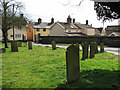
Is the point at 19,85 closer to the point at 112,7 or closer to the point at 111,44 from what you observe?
the point at 112,7

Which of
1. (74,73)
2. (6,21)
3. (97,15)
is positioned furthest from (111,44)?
(74,73)

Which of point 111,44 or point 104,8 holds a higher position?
point 104,8

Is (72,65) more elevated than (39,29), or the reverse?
(39,29)

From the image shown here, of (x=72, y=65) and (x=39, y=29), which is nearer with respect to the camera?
(x=72, y=65)

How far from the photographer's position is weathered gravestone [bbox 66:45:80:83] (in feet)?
18.6

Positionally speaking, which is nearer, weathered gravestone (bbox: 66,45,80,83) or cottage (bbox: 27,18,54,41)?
weathered gravestone (bbox: 66,45,80,83)

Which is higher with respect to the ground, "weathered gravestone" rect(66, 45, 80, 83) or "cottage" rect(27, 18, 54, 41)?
"cottage" rect(27, 18, 54, 41)

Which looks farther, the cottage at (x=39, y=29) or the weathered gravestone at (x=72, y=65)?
the cottage at (x=39, y=29)

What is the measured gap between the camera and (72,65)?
5.75 meters

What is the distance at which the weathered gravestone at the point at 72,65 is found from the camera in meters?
5.66

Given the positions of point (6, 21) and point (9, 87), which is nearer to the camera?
point (9, 87)

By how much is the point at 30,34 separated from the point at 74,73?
Answer: 59779 millimetres

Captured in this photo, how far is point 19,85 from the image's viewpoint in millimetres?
5844

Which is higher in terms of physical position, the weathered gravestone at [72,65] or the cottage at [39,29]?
the cottage at [39,29]
